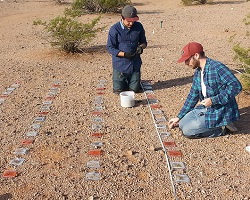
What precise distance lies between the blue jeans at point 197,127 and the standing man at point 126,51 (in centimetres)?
157

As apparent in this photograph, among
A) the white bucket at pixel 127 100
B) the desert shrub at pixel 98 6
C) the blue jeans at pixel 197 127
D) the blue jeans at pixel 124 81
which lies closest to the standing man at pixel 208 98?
the blue jeans at pixel 197 127

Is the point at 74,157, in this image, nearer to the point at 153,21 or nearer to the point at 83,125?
the point at 83,125

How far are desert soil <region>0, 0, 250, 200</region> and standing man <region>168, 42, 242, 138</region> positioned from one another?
146 mm

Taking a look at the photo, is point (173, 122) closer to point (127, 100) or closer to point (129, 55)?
point (127, 100)

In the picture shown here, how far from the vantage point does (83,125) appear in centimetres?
467

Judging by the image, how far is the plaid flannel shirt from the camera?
3853 millimetres

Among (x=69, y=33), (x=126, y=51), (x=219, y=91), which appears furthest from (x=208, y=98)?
(x=69, y=33)

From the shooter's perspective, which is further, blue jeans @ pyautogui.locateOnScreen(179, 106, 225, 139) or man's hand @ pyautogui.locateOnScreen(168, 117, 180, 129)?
man's hand @ pyautogui.locateOnScreen(168, 117, 180, 129)

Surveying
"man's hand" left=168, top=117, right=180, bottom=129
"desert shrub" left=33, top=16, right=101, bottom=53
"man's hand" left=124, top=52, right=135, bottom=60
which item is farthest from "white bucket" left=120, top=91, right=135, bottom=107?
"desert shrub" left=33, top=16, right=101, bottom=53

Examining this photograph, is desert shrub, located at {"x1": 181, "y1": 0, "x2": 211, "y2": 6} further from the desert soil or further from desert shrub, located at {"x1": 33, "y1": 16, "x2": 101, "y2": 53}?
desert shrub, located at {"x1": 33, "y1": 16, "x2": 101, "y2": 53}

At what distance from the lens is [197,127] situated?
4.15 meters

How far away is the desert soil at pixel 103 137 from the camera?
11.1 ft

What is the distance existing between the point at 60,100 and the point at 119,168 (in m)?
2.13

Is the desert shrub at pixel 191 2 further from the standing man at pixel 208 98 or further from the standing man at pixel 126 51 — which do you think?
the standing man at pixel 208 98
